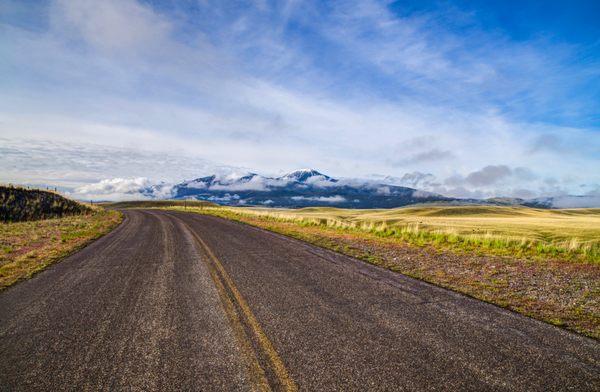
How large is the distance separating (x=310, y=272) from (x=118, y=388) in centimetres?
660

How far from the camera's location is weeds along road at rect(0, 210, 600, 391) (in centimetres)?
418

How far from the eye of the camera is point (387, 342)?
5.18 metres

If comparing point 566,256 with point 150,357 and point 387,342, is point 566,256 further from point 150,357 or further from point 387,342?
point 150,357

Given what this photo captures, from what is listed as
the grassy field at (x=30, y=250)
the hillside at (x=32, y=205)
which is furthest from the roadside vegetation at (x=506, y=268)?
the hillside at (x=32, y=205)

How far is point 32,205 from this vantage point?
116ft

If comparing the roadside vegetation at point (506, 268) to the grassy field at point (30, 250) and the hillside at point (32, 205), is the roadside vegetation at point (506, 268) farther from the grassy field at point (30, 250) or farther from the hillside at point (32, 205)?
the hillside at point (32, 205)

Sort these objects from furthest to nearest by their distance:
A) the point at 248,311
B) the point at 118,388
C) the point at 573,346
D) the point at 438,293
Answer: the point at 438,293 → the point at 248,311 → the point at 573,346 → the point at 118,388

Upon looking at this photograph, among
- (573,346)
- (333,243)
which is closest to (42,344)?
(573,346)

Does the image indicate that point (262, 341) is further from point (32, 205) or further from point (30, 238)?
point (32, 205)

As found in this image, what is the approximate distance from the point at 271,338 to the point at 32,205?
42734 millimetres

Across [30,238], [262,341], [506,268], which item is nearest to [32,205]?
[30,238]

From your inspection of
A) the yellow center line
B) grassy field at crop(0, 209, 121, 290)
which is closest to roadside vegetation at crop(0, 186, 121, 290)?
grassy field at crop(0, 209, 121, 290)

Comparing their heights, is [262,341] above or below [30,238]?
below

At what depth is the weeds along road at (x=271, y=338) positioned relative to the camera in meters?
4.18
